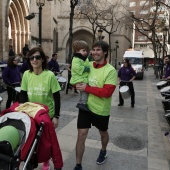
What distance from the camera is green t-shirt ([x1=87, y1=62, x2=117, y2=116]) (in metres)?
3.47

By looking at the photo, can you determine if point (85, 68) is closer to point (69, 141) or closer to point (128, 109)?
point (69, 141)

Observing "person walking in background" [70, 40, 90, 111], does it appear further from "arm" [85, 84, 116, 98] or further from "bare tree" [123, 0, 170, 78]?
"bare tree" [123, 0, 170, 78]

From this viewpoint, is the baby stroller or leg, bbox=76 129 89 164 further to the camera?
leg, bbox=76 129 89 164

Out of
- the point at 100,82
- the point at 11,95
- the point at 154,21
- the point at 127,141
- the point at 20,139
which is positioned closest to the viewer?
the point at 20,139

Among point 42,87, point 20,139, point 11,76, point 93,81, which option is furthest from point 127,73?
point 20,139

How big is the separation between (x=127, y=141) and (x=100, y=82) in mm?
2346

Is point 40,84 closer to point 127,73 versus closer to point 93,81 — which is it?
point 93,81

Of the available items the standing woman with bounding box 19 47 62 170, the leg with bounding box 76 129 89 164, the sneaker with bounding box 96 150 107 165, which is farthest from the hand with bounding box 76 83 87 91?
the sneaker with bounding box 96 150 107 165

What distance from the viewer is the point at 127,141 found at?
5.34 metres

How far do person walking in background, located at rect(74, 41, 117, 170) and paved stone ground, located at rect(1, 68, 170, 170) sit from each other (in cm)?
79

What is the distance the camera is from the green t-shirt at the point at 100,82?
3473 millimetres

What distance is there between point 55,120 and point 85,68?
837 mm

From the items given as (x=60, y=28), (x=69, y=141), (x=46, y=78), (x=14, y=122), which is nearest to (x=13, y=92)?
(x=69, y=141)

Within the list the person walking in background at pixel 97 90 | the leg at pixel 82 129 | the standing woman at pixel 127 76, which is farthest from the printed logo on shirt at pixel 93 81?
the standing woman at pixel 127 76
